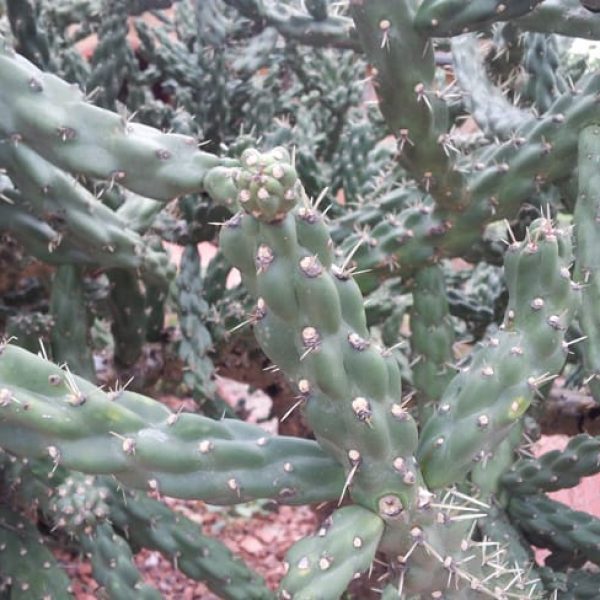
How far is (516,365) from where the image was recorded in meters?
1.24

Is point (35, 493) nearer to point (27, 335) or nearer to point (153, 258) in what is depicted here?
point (27, 335)

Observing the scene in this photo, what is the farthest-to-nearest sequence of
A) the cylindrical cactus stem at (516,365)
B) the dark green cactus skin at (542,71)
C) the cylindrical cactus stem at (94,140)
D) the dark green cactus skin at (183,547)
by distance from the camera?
the dark green cactus skin at (542,71) < the dark green cactus skin at (183,547) < the cylindrical cactus stem at (94,140) < the cylindrical cactus stem at (516,365)

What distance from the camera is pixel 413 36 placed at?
153cm

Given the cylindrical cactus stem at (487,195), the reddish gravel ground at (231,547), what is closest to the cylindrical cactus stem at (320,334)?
the cylindrical cactus stem at (487,195)

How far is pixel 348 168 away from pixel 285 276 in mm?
1651

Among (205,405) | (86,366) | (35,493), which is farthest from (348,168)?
(35,493)

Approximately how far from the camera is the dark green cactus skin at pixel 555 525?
177cm

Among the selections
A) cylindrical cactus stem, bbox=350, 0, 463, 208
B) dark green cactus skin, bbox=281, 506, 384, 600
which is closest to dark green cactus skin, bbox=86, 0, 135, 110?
cylindrical cactus stem, bbox=350, 0, 463, 208

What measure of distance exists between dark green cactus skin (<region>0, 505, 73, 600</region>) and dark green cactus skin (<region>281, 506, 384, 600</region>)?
2.71 feet

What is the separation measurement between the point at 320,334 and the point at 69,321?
1000 millimetres

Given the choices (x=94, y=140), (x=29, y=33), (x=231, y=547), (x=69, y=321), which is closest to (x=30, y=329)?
(x=69, y=321)

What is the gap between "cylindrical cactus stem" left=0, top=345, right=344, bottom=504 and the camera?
43.2 inches

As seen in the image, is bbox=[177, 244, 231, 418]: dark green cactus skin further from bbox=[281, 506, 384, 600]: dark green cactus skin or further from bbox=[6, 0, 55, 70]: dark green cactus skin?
bbox=[281, 506, 384, 600]: dark green cactus skin

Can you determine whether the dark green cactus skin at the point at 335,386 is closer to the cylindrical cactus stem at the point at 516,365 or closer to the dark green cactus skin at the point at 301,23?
the cylindrical cactus stem at the point at 516,365
